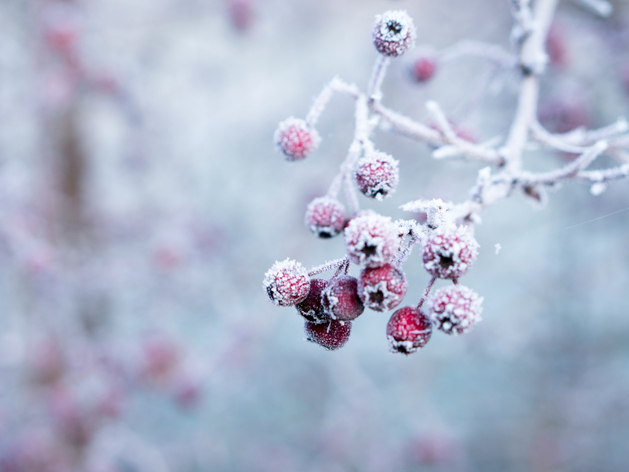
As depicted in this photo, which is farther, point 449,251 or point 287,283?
point 287,283

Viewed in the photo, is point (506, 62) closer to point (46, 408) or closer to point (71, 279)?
point (71, 279)

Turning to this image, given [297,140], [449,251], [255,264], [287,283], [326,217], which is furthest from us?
[255,264]

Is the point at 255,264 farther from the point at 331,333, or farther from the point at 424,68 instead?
the point at 331,333

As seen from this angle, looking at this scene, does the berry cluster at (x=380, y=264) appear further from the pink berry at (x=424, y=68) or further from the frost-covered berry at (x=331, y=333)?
the pink berry at (x=424, y=68)

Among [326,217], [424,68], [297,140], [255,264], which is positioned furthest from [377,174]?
[255,264]

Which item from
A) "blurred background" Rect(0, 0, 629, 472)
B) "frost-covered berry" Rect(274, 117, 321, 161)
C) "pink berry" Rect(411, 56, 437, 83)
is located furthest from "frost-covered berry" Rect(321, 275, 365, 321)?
"blurred background" Rect(0, 0, 629, 472)

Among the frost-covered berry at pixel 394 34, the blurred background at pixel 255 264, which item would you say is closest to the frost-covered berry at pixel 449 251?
the frost-covered berry at pixel 394 34

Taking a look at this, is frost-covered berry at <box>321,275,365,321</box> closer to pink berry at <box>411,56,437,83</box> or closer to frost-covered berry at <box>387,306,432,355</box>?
frost-covered berry at <box>387,306,432,355</box>
